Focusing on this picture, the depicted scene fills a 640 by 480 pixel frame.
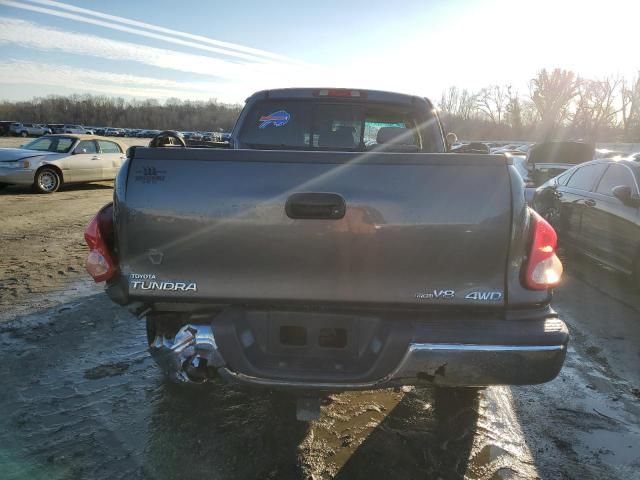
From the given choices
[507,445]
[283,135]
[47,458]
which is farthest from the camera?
[283,135]

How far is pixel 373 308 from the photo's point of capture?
2332 millimetres

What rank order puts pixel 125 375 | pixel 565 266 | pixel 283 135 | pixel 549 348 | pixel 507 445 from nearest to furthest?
pixel 549 348 → pixel 507 445 → pixel 125 375 → pixel 283 135 → pixel 565 266

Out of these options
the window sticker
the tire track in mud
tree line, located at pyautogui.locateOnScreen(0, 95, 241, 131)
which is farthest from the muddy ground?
tree line, located at pyautogui.locateOnScreen(0, 95, 241, 131)

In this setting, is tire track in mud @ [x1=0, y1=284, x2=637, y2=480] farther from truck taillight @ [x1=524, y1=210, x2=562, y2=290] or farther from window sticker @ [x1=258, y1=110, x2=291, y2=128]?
window sticker @ [x1=258, y1=110, x2=291, y2=128]

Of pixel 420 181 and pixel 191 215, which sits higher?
pixel 420 181

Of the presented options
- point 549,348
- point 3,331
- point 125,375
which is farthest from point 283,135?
point 3,331

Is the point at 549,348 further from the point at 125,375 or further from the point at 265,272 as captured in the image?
the point at 125,375

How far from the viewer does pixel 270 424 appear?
302 cm

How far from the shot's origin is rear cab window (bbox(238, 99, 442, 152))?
410 cm

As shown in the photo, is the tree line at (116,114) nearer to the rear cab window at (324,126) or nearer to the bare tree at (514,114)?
the bare tree at (514,114)

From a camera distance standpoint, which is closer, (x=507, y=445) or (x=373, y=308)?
(x=373, y=308)

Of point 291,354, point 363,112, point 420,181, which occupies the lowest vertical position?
point 291,354

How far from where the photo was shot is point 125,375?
360cm

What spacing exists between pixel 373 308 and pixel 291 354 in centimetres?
46
